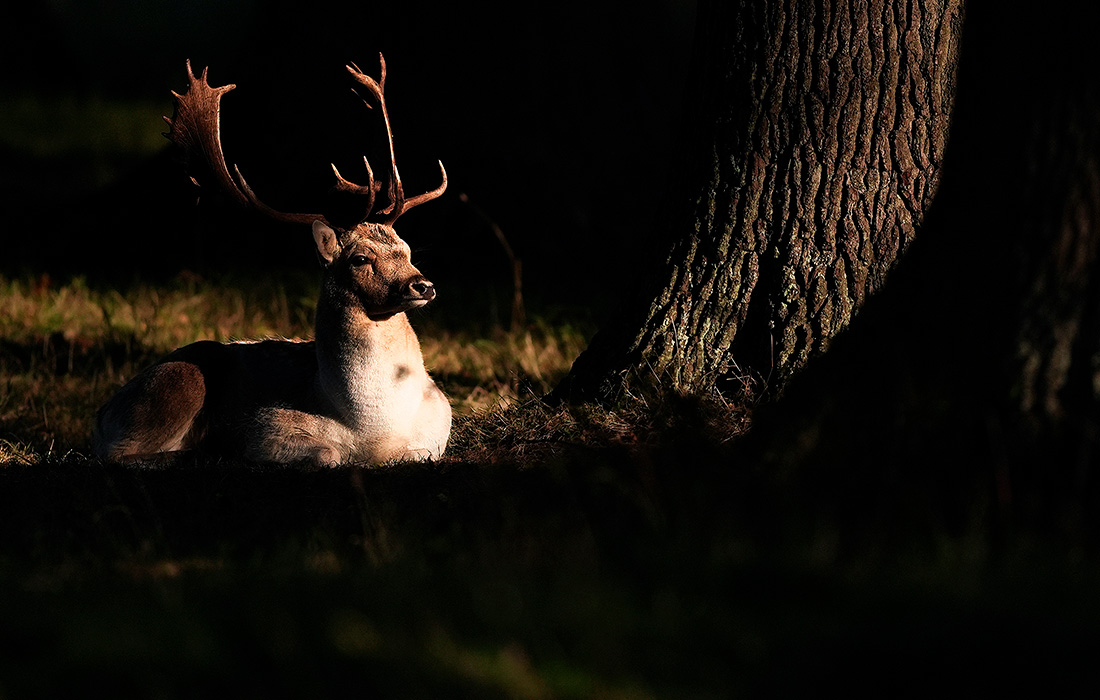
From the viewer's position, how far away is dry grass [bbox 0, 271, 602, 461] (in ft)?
23.9

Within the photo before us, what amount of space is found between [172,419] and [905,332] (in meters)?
3.50

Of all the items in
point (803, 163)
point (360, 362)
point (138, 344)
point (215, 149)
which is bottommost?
point (138, 344)

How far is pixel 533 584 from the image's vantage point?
3.51m

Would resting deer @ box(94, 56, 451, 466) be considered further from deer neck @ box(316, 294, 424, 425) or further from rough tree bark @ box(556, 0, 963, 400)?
rough tree bark @ box(556, 0, 963, 400)

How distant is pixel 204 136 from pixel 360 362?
4.44 feet

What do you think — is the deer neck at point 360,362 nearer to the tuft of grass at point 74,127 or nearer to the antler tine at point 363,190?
the antler tine at point 363,190

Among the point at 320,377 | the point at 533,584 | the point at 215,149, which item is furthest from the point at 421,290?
the point at 533,584

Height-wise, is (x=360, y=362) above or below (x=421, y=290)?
below

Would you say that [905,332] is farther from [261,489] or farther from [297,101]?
[297,101]

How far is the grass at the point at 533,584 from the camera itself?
303 centimetres

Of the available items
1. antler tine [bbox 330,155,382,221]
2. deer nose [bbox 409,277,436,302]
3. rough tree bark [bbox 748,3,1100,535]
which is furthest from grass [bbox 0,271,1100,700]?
antler tine [bbox 330,155,382,221]

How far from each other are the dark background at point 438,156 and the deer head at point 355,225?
10.9ft

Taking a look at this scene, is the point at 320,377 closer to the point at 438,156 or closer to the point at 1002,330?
the point at 1002,330

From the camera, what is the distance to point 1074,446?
3.82 metres
